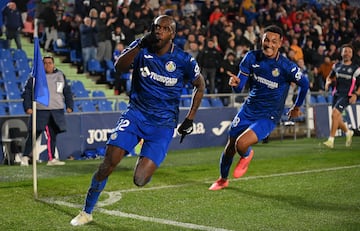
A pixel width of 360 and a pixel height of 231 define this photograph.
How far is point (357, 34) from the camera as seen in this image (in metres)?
30.6

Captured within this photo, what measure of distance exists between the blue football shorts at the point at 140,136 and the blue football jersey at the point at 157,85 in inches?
3.1

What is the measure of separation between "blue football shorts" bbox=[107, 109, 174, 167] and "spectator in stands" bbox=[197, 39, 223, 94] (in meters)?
12.7

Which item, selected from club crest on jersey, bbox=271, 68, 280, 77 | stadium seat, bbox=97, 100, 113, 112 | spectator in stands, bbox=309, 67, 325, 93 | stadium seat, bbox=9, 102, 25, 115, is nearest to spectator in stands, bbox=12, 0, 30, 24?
stadium seat, bbox=97, 100, 113, 112

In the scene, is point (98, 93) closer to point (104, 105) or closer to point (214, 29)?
point (104, 105)

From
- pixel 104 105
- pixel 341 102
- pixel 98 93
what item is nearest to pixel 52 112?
pixel 104 105

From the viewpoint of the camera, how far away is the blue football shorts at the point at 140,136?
6.95 metres

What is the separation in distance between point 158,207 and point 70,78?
1194 cm

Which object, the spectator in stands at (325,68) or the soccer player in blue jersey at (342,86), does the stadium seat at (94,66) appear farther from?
the spectator in stands at (325,68)

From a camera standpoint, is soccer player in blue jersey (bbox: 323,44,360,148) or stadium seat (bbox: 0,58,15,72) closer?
soccer player in blue jersey (bbox: 323,44,360,148)

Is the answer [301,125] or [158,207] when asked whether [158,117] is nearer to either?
[158,207]

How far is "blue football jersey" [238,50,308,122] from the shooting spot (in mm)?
9438

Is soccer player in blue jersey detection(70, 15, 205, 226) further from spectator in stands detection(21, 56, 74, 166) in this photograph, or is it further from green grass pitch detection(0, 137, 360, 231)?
spectator in stands detection(21, 56, 74, 166)

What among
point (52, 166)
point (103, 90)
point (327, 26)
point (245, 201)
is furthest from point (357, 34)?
point (245, 201)

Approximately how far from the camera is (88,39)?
1939 centimetres
